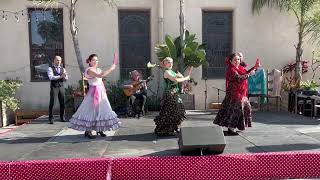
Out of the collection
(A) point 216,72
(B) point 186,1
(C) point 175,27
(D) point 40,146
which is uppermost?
(B) point 186,1

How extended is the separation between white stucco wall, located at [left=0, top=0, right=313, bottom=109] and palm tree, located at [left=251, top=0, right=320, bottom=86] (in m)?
0.26

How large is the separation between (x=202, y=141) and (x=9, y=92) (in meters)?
7.49

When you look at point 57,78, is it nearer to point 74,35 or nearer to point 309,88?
point 74,35

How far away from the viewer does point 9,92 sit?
38.4ft

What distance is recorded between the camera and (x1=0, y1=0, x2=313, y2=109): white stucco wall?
1232 cm

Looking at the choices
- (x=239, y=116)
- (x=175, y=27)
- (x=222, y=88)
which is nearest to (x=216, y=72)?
(x=222, y=88)

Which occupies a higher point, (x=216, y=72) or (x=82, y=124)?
(x=216, y=72)

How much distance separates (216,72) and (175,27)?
1970 millimetres

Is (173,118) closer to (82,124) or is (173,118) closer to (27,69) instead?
(82,124)

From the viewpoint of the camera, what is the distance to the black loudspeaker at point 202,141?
6.08 meters

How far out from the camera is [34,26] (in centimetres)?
1248

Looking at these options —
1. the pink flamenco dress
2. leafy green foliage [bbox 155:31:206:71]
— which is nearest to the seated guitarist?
leafy green foliage [bbox 155:31:206:71]

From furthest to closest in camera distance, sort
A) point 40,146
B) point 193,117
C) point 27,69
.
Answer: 1. point 27,69
2. point 193,117
3. point 40,146

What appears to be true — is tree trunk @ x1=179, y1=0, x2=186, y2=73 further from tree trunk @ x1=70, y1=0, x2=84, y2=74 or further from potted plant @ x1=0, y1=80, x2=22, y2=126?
potted plant @ x1=0, y1=80, x2=22, y2=126
